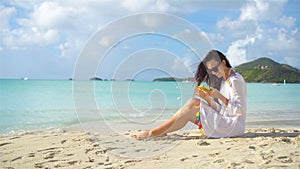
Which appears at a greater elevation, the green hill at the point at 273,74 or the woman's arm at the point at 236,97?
the green hill at the point at 273,74

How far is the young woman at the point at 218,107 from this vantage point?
4480 mm

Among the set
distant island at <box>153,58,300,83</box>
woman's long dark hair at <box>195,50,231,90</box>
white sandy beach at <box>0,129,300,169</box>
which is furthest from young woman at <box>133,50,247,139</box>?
distant island at <box>153,58,300,83</box>

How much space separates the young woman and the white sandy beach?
0.18m

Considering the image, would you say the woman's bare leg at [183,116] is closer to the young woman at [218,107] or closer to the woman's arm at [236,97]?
the young woman at [218,107]

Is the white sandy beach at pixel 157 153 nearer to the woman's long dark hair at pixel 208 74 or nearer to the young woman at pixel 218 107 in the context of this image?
the young woman at pixel 218 107

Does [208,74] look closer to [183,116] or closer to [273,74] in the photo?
[183,116]

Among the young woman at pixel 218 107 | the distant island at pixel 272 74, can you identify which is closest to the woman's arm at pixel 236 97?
the young woman at pixel 218 107

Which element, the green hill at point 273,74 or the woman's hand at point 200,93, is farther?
the green hill at point 273,74

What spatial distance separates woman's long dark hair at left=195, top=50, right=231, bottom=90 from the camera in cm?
459

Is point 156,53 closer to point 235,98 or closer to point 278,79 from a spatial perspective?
point 235,98

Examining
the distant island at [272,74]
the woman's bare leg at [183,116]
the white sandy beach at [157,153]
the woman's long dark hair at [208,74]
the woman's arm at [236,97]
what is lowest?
the white sandy beach at [157,153]

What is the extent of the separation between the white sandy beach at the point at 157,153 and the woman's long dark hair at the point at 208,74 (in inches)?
34.8

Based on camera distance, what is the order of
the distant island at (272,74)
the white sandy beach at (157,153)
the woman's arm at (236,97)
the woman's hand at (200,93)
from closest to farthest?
the white sandy beach at (157,153)
the woman's arm at (236,97)
the woman's hand at (200,93)
the distant island at (272,74)

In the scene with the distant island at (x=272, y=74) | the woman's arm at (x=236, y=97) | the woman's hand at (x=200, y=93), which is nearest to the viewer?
the woman's arm at (x=236, y=97)
